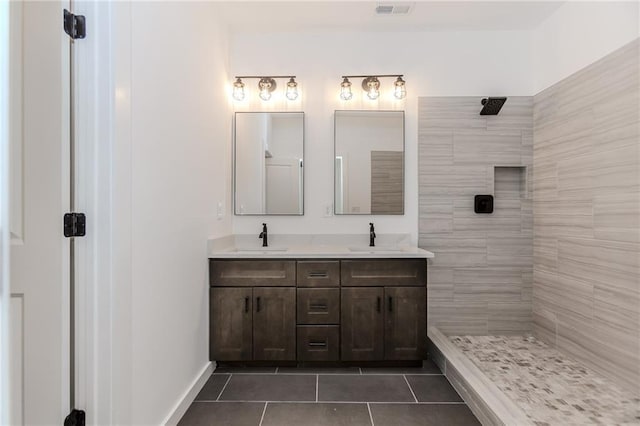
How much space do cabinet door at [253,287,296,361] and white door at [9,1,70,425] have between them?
132 cm

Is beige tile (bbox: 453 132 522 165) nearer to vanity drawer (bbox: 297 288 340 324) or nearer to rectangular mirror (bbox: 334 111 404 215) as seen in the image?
rectangular mirror (bbox: 334 111 404 215)

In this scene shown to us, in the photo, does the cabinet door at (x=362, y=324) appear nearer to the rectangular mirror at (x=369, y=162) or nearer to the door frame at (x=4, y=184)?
the rectangular mirror at (x=369, y=162)

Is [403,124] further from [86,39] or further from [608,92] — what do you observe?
[86,39]

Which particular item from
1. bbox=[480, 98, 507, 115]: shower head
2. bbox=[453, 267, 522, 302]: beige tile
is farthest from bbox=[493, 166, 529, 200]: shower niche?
bbox=[453, 267, 522, 302]: beige tile

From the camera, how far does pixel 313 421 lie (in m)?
1.91

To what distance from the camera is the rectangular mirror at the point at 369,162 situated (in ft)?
9.93

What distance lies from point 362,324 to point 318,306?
0.34 m

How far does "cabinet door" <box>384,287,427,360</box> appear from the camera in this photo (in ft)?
8.17

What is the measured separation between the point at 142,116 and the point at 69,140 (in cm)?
33

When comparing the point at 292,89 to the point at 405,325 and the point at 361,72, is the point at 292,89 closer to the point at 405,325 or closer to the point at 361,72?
the point at 361,72

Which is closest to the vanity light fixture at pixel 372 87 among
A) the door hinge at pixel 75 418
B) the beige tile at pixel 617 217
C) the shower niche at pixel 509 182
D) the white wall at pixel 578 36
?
the shower niche at pixel 509 182

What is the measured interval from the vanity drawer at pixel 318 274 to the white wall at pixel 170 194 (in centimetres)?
67

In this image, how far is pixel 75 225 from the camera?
1264 mm

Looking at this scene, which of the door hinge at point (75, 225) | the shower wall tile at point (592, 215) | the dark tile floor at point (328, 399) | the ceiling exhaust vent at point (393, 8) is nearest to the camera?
the door hinge at point (75, 225)
